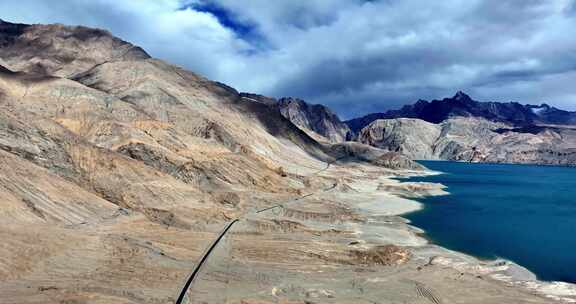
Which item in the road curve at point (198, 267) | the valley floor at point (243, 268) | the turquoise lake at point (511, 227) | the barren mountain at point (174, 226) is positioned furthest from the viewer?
the turquoise lake at point (511, 227)

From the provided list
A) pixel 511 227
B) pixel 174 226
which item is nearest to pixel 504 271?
pixel 174 226

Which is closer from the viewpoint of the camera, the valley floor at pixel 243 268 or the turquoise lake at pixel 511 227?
the valley floor at pixel 243 268

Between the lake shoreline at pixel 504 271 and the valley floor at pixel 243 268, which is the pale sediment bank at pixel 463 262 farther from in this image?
the valley floor at pixel 243 268

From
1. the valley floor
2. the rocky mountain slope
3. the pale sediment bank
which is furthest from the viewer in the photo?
the pale sediment bank

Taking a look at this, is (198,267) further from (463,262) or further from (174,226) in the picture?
(463,262)

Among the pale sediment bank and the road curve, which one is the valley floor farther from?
the road curve

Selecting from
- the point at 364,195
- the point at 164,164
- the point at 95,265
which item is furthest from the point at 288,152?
the point at 95,265

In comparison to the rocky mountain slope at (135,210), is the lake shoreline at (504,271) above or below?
below

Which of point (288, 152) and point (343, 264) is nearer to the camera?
point (343, 264)

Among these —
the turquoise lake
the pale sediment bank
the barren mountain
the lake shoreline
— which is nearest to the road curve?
the barren mountain

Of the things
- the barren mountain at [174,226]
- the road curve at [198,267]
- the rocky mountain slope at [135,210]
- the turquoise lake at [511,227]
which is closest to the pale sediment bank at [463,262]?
the barren mountain at [174,226]

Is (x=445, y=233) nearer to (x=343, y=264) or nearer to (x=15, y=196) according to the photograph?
(x=343, y=264)
